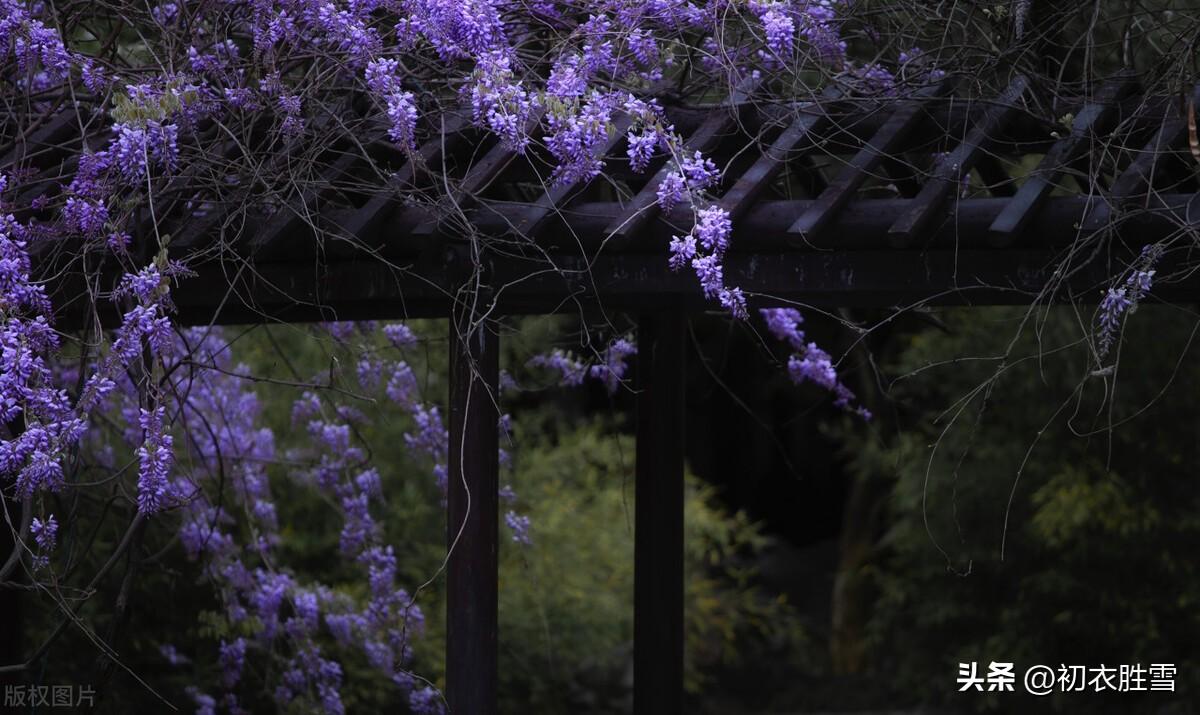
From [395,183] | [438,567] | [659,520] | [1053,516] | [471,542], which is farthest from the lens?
[1053,516]

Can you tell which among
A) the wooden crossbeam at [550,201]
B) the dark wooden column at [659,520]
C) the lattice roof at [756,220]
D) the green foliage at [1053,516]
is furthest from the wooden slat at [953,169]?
the green foliage at [1053,516]

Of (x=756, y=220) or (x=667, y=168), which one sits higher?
(x=667, y=168)

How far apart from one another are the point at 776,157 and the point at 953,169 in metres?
0.42

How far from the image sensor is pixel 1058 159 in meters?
3.17

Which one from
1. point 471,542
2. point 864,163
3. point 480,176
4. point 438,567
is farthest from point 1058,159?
point 438,567

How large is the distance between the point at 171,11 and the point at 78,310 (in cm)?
89

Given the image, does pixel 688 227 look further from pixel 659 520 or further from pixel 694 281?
pixel 659 520

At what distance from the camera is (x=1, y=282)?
2922 millimetres

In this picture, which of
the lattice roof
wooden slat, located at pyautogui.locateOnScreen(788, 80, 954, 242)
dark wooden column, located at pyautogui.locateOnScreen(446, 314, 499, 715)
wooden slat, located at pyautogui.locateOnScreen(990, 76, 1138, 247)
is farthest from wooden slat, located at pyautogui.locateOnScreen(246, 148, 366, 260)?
wooden slat, located at pyautogui.locateOnScreen(990, 76, 1138, 247)

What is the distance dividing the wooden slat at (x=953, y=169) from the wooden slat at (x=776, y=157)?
33 centimetres

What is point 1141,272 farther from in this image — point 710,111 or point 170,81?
point 170,81

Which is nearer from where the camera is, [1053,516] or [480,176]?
[480,176]

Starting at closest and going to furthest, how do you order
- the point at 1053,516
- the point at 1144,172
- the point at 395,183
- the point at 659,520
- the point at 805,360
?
the point at 1144,172
the point at 395,183
the point at 659,520
the point at 805,360
the point at 1053,516

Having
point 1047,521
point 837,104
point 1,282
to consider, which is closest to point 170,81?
point 1,282
